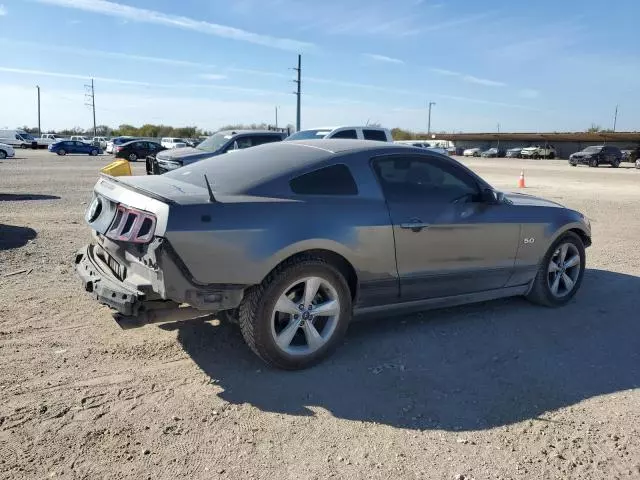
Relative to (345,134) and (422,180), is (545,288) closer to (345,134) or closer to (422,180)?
(422,180)

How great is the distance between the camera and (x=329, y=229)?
399 cm

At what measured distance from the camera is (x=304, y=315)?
3.98 metres

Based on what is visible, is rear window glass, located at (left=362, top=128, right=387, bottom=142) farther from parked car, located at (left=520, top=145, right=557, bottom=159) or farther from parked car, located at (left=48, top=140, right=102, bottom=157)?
parked car, located at (left=520, top=145, right=557, bottom=159)

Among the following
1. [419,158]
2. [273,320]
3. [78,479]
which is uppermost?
[419,158]

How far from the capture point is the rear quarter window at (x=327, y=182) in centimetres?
409

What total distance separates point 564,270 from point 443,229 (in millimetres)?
1807

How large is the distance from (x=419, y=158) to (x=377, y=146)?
0.39 m

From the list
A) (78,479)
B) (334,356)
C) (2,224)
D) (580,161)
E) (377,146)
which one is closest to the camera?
(78,479)

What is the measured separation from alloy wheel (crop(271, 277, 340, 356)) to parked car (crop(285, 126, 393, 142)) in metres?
11.9

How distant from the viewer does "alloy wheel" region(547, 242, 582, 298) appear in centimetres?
552

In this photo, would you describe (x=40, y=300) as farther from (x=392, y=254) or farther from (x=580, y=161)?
(x=580, y=161)

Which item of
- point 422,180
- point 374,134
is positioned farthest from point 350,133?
point 422,180

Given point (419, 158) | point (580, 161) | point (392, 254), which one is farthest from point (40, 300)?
point (580, 161)

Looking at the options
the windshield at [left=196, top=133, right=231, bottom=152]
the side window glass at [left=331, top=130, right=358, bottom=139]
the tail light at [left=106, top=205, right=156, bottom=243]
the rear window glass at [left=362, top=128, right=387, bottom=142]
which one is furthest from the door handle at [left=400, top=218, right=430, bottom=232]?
the rear window glass at [left=362, top=128, right=387, bottom=142]
